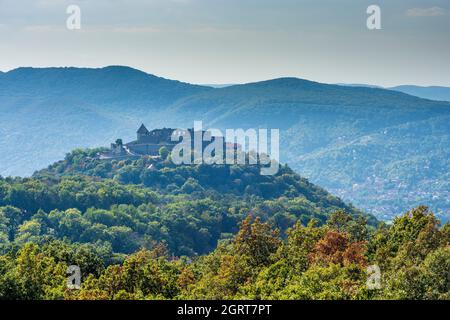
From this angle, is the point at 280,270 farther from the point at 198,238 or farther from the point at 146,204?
the point at 146,204

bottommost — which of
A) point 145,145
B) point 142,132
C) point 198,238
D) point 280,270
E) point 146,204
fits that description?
point 198,238

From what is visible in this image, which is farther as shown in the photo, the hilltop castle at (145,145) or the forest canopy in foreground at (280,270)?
the hilltop castle at (145,145)

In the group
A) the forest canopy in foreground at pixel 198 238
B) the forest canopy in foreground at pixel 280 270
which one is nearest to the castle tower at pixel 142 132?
the forest canopy in foreground at pixel 198 238

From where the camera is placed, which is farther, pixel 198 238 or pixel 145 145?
pixel 145 145

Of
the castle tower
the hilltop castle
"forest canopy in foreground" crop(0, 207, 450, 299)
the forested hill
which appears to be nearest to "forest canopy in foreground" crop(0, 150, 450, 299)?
"forest canopy in foreground" crop(0, 207, 450, 299)

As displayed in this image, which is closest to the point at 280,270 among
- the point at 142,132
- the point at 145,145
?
the point at 145,145

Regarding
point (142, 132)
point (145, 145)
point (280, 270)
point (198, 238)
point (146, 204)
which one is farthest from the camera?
point (142, 132)

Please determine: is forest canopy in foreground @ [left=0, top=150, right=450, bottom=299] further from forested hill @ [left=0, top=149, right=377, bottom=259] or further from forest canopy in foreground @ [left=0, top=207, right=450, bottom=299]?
forested hill @ [left=0, top=149, right=377, bottom=259]

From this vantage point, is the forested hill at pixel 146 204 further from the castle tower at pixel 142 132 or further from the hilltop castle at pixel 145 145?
the castle tower at pixel 142 132
